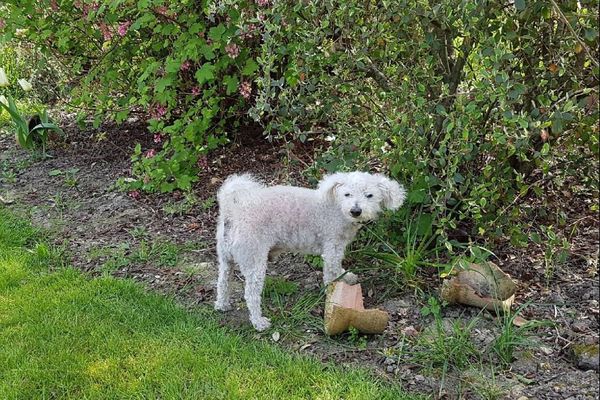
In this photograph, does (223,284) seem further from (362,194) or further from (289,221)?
(362,194)

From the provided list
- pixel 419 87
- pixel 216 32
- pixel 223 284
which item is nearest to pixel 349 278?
pixel 223 284

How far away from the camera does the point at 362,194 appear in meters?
3.22

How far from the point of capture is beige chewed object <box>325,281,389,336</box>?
122 inches

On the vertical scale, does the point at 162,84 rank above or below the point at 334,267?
above

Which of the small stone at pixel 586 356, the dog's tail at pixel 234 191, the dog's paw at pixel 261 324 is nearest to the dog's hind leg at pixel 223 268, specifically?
the dog's tail at pixel 234 191

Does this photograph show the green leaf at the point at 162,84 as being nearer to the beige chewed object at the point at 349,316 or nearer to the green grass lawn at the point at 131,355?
the green grass lawn at the point at 131,355

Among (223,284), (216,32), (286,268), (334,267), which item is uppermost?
(216,32)

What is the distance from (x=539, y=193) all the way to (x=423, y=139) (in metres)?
0.68

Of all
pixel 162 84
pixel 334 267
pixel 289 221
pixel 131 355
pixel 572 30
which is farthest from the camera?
pixel 162 84

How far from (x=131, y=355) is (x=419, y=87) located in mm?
2061

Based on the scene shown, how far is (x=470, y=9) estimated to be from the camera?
9.29 ft

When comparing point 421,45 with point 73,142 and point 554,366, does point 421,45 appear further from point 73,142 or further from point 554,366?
point 73,142

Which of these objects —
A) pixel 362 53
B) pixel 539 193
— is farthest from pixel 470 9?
pixel 539 193

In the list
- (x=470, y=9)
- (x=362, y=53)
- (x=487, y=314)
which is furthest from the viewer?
(x=362, y=53)
